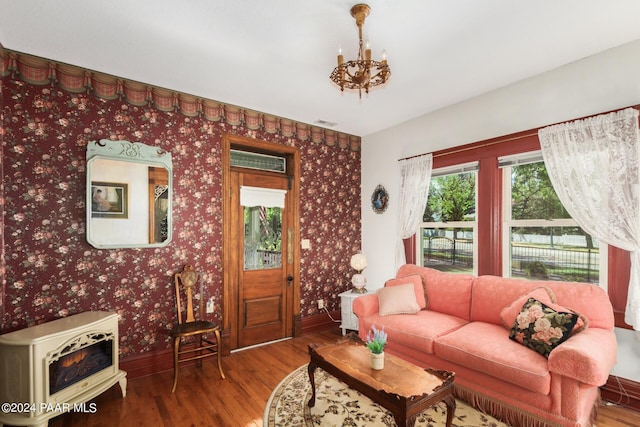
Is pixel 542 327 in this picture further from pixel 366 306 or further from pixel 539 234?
pixel 366 306

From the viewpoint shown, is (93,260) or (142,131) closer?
(93,260)

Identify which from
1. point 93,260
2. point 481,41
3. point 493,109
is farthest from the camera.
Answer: point 493,109

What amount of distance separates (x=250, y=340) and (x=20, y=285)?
229 centimetres

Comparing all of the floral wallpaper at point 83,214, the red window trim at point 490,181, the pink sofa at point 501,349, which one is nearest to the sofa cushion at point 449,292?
the pink sofa at point 501,349

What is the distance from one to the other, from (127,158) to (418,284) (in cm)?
331

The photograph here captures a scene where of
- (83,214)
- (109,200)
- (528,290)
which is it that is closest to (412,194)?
(528,290)

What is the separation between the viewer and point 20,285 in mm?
2572

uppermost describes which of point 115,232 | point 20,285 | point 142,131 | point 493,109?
point 493,109

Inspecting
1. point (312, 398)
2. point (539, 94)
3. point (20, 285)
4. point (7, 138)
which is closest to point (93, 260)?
point (20, 285)

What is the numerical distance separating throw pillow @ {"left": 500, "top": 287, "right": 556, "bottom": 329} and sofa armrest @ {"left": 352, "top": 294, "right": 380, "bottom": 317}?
1222 millimetres

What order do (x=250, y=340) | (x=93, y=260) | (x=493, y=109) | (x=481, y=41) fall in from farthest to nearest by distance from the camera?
(x=250, y=340)
(x=493, y=109)
(x=93, y=260)
(x=481, y=41)

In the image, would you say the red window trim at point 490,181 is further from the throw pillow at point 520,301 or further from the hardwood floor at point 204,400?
the hardwood floor at point 204,400

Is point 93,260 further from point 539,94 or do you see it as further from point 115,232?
point 539,94

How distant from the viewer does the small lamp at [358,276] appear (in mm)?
4320
